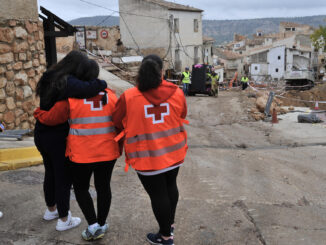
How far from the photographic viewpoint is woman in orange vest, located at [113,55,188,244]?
2799 millimetres

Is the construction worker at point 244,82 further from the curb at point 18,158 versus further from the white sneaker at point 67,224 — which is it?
the white sneaker at point 67,224

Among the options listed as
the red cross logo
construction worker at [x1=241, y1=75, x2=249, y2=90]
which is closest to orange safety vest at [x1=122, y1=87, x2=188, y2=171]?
the red cross logo

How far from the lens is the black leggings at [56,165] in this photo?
10.1 ft

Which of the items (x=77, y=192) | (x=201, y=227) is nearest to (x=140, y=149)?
(x=77, y=192)

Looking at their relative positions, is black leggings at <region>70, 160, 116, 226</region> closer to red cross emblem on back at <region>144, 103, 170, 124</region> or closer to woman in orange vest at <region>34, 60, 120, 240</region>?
woman in orange vest at <region>34, 60, 120, 240</region>

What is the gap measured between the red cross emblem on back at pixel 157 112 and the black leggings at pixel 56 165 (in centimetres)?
81

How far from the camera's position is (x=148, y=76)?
2.80 meters

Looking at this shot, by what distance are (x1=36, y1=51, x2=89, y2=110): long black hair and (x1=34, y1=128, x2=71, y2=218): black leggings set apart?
0.28 m

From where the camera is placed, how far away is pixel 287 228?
355cm

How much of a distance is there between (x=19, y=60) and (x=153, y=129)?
4735 mm

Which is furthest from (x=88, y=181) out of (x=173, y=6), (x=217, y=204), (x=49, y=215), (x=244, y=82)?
(x=173, y=6)

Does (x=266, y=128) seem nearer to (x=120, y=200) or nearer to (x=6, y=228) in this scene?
(x=120, y=200)

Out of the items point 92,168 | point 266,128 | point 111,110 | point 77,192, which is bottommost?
point 266,128

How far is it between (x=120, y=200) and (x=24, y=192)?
1.18 metres
